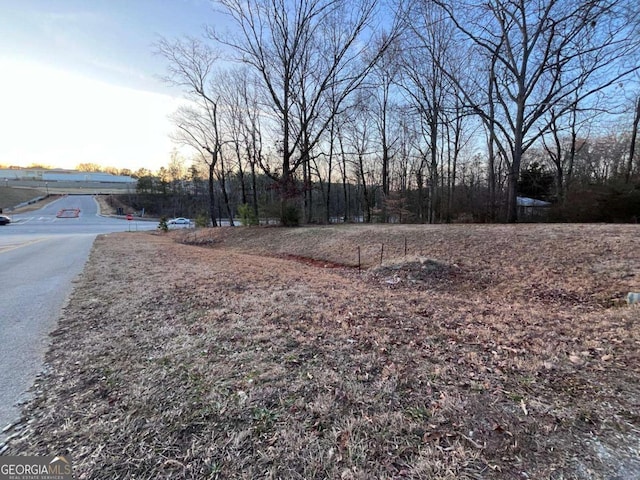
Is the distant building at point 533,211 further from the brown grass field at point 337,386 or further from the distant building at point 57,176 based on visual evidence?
the distant building at point 57,176

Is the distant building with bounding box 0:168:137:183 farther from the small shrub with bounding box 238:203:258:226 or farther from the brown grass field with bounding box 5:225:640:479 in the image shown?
the brown grass field with bounding box 5:225:640:479

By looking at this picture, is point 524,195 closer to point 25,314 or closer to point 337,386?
point 337,386

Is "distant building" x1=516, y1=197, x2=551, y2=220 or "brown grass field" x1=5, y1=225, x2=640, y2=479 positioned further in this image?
"distant building" x1=516, y1=197, x2=551, y2=220

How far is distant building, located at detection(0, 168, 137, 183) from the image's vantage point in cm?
9456

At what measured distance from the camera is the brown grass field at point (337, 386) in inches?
58.0

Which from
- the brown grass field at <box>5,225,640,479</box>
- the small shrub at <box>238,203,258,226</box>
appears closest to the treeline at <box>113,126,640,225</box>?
the small shrub at <box>238,203,258,226</box>

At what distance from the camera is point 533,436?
5.23 feet

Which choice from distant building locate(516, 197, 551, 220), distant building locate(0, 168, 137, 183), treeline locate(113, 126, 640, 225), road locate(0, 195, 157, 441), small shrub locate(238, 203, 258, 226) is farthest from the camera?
distant building locate(0, 168, 137, 183)

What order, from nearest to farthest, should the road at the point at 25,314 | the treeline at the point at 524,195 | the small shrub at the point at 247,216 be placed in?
the road at the point at 25,314
the treeline at the point at 524,195
the small shrub at the point at 247,216

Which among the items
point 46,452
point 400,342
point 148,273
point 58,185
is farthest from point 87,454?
point 58,185

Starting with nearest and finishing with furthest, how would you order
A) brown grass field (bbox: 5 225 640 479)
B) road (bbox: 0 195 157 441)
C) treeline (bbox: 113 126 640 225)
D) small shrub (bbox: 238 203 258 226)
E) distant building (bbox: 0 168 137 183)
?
brown grass field (bbox: 5 225 640 479) < road (bbox: 0 195 157 441) < treeline (bbox: 113 126 640 225) < small shrub (bbox: 238 203 258 226) < distant building (bbox: 0 168 137 183)

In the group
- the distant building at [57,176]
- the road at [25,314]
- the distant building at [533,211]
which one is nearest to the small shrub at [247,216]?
the road at [25,314]

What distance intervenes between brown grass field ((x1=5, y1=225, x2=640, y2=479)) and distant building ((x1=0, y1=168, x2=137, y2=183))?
110 m

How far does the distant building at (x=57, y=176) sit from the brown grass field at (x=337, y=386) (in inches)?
4327
